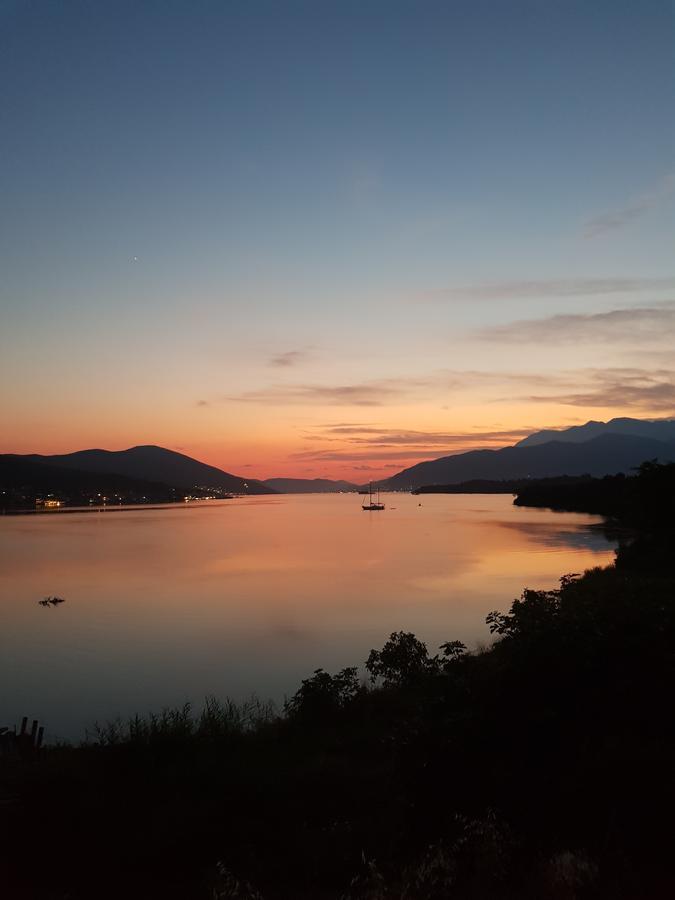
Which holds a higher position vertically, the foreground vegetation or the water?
the foreground vegetation

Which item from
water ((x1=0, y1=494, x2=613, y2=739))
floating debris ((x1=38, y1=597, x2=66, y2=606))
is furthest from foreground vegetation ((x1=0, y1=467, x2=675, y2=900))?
floating debris ((x1=38, y1=597, x2=66, y2=606))

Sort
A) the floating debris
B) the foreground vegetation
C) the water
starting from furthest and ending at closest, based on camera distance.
Result: the floating debris < the water < the foreground vegetation

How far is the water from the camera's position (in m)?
25.5

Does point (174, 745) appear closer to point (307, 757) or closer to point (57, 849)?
point (307, 757)

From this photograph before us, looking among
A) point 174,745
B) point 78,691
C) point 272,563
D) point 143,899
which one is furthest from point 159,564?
point 143,899

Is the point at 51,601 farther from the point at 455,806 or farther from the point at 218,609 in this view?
the point at 455,806

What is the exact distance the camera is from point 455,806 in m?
6.98

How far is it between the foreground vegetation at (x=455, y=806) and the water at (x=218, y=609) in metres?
12.0

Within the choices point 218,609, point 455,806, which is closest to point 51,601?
point 218,609

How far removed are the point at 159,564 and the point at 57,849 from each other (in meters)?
63.5

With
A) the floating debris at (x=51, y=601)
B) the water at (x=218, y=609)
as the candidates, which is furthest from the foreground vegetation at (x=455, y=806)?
the floating debris at (x=51, y=601)

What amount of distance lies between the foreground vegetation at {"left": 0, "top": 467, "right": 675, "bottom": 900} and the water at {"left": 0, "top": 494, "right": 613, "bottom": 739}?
12005mm

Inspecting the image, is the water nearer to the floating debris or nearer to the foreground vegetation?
the floating debris

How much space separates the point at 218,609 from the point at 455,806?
37872 millimetres
